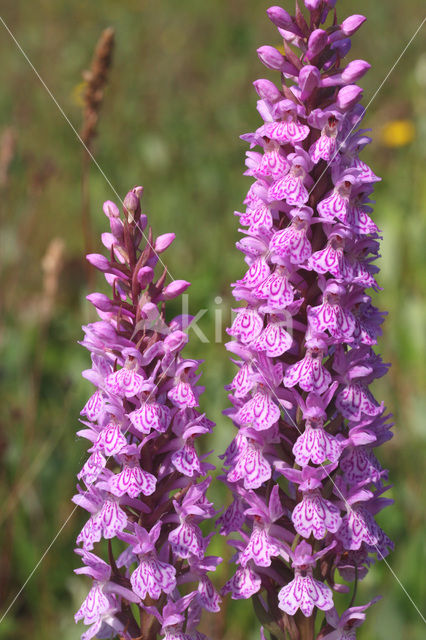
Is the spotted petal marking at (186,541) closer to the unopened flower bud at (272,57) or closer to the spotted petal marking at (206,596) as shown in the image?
the spotted petal marking at (206,596)

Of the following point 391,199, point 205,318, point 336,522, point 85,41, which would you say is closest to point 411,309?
point 205,318

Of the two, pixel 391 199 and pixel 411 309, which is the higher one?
pixel 391 199

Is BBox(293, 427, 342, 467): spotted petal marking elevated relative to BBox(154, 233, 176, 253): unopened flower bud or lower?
lower

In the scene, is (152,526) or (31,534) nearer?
(152,526)

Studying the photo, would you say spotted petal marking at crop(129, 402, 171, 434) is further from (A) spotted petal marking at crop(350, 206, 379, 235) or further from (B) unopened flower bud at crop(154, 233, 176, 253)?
(A) spotted petal marking at crop(350, 206, 379, 235)

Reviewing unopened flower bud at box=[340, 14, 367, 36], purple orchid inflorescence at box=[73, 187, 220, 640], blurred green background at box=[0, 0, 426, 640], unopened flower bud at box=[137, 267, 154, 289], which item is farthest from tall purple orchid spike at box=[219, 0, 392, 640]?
blurred green background at box=[0, 0, 426, 640]

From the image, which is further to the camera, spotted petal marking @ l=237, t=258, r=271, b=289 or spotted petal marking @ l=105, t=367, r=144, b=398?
spotted petal marking @ l=237, t=258, r=271, b=289

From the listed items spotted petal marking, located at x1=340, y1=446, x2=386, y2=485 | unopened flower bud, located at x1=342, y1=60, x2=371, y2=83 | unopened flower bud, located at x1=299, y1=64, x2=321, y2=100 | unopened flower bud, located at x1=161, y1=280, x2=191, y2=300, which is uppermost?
unopened flower bud, located at x1=299, y1=64, x2=321, y2=100

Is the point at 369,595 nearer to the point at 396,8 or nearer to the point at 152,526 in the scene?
the point at 152,526

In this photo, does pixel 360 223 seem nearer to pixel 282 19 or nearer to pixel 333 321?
pixel 333 321
